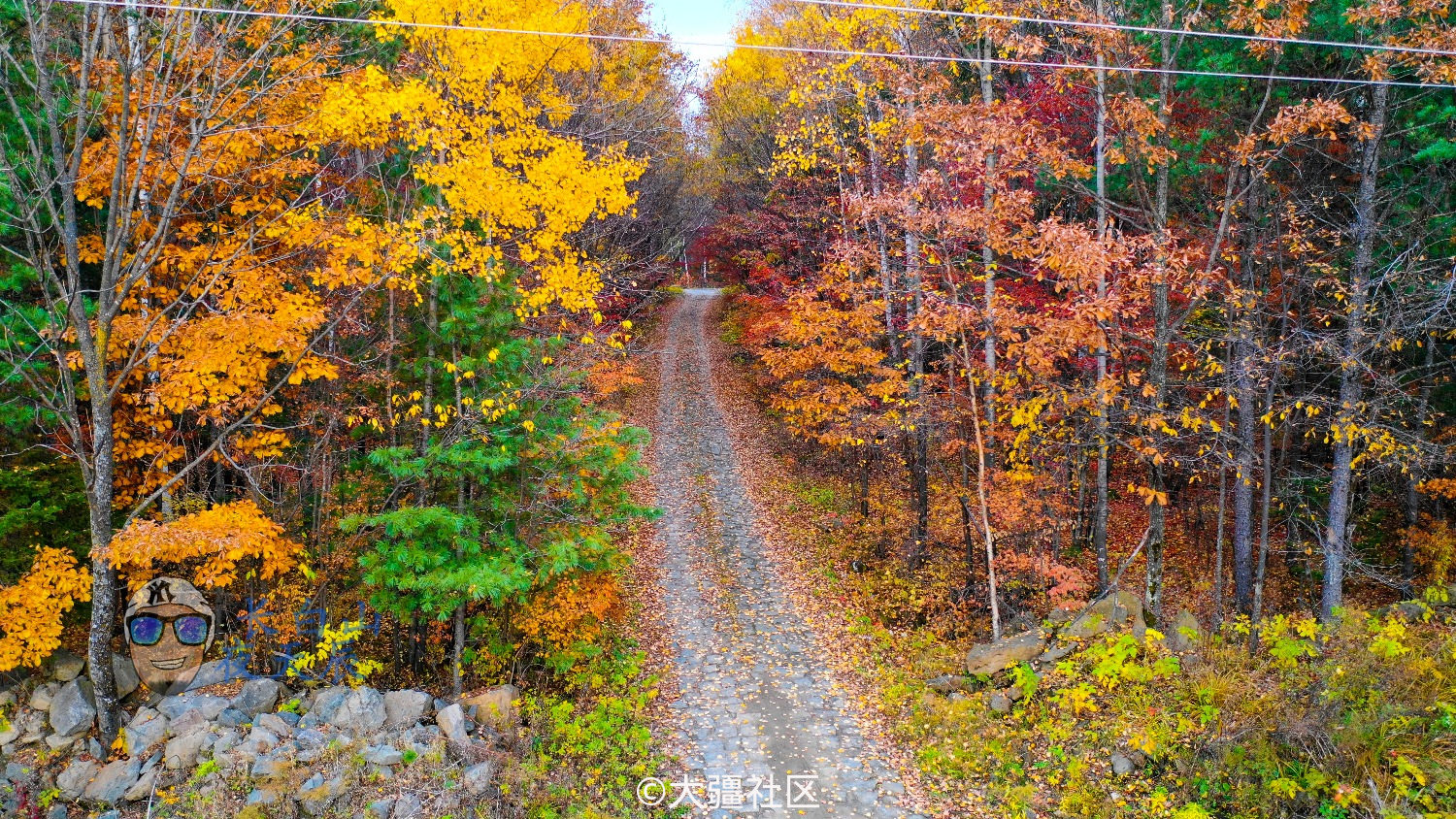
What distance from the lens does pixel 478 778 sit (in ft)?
26.5

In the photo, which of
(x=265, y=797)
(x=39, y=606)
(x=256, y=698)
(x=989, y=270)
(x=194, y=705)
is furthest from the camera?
(x=989, y=270)

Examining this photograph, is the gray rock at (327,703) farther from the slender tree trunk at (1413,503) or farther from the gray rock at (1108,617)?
the slender tree trunk at (1413,503)

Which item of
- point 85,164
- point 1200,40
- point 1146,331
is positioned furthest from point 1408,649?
point 85,164

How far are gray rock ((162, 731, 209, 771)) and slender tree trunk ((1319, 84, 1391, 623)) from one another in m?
13.3

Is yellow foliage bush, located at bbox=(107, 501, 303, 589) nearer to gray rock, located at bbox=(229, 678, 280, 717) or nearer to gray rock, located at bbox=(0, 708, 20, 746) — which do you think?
gray rock, located at bbox=(229, 678, 280, 717)

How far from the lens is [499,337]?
1018cm

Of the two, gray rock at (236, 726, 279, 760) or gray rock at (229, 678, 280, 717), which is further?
gray rock at (229, 678, 280, 717)

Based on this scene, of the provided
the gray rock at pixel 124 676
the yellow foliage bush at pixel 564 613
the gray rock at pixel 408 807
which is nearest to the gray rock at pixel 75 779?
the gray rock at pixel 124 676

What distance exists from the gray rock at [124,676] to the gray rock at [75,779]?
1062 millimetres

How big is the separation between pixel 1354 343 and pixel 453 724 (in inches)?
472

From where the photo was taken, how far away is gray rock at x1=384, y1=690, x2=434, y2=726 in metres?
8.76

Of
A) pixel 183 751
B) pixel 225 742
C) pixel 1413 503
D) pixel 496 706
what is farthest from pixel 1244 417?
pixel 183 751

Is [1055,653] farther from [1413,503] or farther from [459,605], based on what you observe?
[1413,503]

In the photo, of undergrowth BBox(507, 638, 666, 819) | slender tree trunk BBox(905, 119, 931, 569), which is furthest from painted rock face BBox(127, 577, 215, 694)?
slender tree trunk BBox(905, 119, 931, 569)
